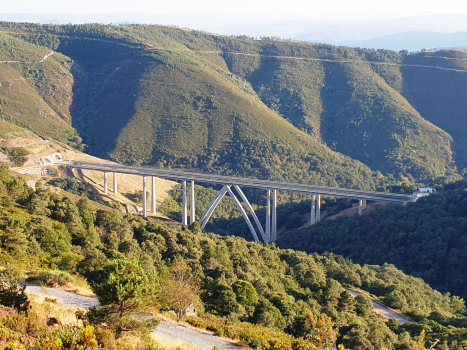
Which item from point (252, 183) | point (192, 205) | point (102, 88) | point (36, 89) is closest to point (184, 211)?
point (192, 205)

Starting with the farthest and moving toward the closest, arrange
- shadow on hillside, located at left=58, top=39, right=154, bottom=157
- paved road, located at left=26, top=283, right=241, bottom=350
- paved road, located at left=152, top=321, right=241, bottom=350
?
shadow on hillside, located at left=58, top=39, right=154, bottom=157
paved road, located at left=26, top=283, right=241, bottom=350
paved road, located at left=152, top=321, right=241, bottom=350

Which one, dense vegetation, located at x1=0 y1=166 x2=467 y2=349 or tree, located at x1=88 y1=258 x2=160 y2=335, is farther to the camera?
dense vegetation, located at x1=0 y1=166 x2=467 y2=349

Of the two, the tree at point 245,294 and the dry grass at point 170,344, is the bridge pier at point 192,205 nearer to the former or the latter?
the tree at point 245,294

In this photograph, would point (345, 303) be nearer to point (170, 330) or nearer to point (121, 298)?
point (170, 330)

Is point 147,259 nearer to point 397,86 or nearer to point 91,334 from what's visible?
point 91,334

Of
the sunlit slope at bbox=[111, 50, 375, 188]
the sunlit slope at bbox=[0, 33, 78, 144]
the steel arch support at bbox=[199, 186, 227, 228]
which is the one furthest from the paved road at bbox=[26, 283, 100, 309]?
the sunlit slope at bbox=[0, 33, 78, 144]

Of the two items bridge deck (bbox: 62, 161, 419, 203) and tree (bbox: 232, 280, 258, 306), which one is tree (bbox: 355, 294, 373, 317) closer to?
tree (bbox: 232, 280, 258, 306)

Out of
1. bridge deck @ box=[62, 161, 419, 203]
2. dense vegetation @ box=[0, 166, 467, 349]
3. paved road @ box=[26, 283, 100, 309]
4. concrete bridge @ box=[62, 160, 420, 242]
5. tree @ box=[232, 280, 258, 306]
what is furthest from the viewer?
concrete bridge @ box=[62, 160, 420, 242]

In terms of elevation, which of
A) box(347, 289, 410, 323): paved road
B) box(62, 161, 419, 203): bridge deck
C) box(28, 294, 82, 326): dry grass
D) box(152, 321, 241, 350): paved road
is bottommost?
box(347, 289, 410, 323): paved road
